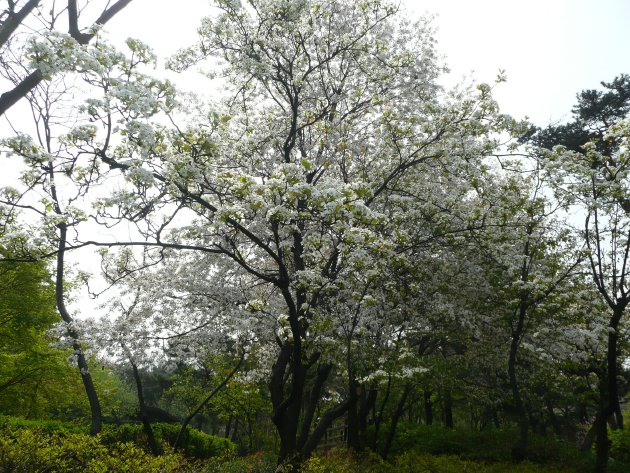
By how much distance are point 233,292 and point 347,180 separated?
401 centimetres

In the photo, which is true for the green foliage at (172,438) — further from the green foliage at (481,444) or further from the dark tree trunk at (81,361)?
the green foliage at (481,444)

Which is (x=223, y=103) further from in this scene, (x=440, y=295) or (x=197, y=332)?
(x=440, y=295)

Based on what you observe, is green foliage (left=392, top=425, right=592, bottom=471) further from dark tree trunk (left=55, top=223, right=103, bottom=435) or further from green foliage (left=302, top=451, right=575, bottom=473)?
dark tree trunk (left=55, top=223, right=103, bottom=435)

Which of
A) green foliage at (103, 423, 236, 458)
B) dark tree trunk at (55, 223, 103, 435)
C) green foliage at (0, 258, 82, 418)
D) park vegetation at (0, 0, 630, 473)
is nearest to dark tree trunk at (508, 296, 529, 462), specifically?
park vegetation at (0, 0, 630, 473)

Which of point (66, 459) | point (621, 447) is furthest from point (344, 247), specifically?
point (621, 447)

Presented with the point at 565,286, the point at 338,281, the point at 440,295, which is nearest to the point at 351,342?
the point at 338,281

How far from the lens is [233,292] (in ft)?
34.8

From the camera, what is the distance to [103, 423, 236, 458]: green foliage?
51.3ft

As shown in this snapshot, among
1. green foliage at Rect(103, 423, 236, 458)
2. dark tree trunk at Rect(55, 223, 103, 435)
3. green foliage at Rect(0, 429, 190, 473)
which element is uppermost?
dark tree trunk at Rect(55, 223, 103, 435)

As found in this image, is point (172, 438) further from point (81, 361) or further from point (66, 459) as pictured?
point (66, 459)

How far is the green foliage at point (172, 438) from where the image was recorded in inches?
616

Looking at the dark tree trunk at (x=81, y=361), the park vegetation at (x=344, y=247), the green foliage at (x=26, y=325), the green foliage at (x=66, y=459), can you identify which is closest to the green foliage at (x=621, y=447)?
the park vegetation at (x=344, y=247)

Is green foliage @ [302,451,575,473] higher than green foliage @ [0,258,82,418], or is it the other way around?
green foliage @ [0,258,82,418]

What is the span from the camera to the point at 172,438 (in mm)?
17875
